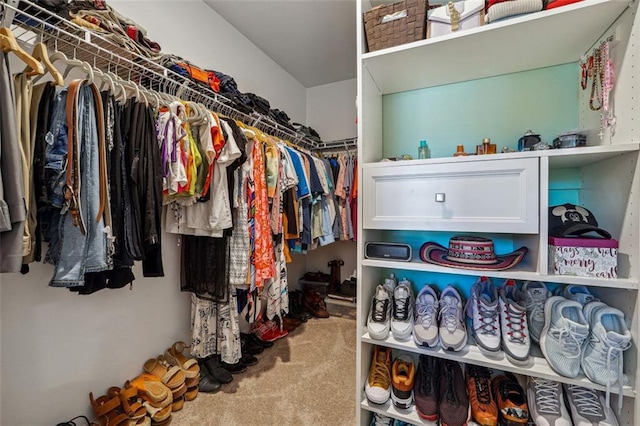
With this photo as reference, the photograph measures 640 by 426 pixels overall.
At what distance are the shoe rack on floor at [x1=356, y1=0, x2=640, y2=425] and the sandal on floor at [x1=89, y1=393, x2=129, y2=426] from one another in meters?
1.02

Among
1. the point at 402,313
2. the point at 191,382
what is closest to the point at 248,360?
the point at 191,382

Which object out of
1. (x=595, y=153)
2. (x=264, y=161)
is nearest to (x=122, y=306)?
(x=264, y=161)

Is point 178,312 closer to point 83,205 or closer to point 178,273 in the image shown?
point 178,273

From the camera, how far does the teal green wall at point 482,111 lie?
970 mm

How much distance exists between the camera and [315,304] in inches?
96.0

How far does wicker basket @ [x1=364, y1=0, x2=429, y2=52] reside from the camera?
0.90 meters

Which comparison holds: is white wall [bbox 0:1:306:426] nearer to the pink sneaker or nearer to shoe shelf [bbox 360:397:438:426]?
the pink sneaker

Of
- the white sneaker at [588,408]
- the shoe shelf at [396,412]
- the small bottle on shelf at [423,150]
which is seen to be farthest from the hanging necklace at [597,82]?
the shoe shelf at [396,412]

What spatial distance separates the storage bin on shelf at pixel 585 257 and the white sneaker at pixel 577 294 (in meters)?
0.14

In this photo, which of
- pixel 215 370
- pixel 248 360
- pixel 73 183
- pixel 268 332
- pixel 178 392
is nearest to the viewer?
pixel 73 183

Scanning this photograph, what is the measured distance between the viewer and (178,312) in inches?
60.7

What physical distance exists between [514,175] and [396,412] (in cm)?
89

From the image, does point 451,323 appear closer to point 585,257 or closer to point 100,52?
point 585,257

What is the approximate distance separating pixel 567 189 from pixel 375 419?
1160 millimetres
